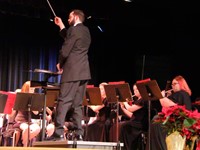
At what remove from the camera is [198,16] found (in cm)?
934

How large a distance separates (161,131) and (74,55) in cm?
190

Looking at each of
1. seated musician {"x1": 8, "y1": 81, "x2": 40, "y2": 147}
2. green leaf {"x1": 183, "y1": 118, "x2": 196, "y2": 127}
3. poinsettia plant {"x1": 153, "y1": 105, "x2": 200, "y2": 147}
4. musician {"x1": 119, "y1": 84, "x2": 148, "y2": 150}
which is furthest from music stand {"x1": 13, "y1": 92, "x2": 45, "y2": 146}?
green leaf {"x1": 183, "y1": 118, "x2": 196, "y2": 127}

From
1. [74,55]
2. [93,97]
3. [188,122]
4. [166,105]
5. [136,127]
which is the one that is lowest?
[188,122]

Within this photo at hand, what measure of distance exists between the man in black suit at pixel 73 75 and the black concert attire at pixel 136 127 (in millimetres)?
1840

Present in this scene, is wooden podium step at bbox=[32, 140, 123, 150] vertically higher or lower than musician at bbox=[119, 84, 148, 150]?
lower

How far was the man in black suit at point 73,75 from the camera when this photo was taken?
17.1 feet

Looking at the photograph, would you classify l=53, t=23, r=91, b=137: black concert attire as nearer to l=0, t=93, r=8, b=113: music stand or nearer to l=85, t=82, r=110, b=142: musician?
l=0, t=93, r=8, b=113: music stand

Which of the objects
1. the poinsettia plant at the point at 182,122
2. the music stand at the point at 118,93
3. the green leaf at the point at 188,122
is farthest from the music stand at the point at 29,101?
the green leaf at the point at 188,122

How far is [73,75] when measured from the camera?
5242 millimetres

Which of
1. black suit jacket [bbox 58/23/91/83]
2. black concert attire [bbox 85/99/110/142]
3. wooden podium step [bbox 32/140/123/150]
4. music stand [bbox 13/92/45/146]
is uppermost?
black suit jacket [bbox 58/23/91/83]

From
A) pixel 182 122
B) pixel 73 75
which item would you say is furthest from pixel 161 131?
pixel 182 122

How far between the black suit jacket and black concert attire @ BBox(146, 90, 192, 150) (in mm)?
1599

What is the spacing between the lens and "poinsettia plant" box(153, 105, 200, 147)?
9.94 feet

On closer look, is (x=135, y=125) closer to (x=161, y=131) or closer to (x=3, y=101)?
(x=161, y=131)
